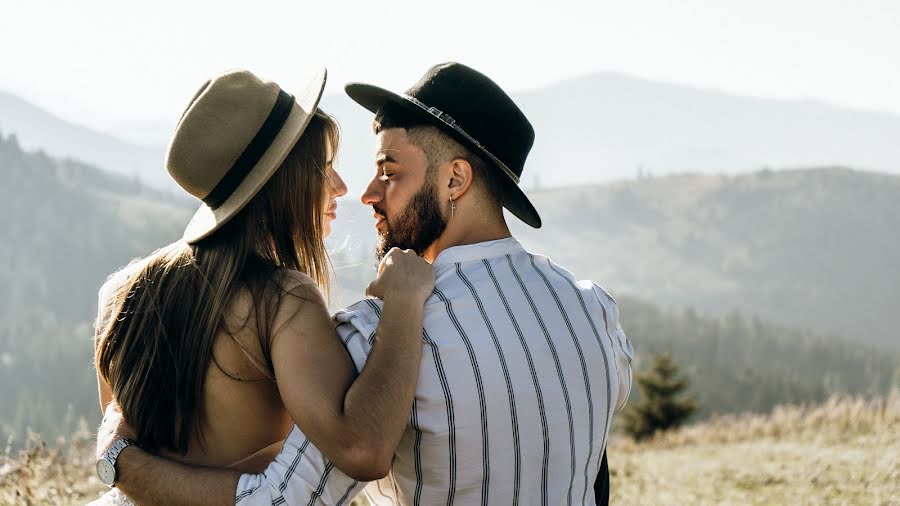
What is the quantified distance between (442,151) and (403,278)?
53 centimetres

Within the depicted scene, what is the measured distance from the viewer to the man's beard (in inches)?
109

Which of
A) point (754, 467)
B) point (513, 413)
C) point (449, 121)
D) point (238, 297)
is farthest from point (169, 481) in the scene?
point (754, 467)

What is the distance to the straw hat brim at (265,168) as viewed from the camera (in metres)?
2.50

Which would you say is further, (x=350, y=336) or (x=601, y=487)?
(x=601, y=487)

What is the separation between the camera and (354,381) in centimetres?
234

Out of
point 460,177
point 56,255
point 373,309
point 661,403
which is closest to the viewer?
point 373,309

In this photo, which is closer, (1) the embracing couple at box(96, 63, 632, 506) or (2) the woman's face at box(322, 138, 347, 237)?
(1) the embracing couple at box(96, 63, 632, 506)

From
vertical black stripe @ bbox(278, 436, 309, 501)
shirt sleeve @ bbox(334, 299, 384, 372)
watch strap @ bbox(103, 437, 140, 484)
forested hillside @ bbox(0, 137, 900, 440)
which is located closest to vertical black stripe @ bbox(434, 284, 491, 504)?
shirt sleeve @ bbox(334, 299, 384, 372)

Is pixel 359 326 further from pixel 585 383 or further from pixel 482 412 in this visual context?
pixel 585 383

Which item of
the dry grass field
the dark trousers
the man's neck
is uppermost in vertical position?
the man's neck

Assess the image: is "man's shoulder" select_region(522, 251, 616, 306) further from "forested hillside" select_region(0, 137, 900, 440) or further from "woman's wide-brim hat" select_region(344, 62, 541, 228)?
"forested hillside" select_region(0, 137, 900, 440)

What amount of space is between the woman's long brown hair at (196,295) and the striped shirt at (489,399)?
0.30 metres

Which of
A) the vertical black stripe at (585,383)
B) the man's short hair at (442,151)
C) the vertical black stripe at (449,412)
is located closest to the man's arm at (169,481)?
the vertical black stripe at (449,412)

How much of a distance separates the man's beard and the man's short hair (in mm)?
79
